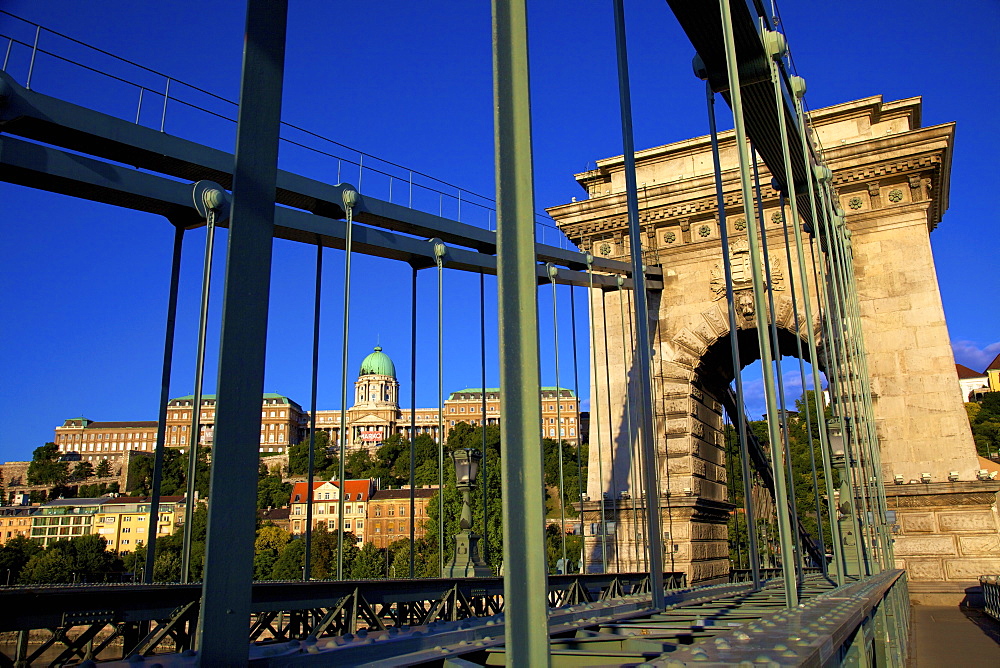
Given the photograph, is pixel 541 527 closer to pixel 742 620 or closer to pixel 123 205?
pixel 742 620

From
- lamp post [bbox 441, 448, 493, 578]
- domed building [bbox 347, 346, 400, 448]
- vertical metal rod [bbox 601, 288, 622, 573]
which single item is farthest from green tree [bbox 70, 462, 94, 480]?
lamp post [bbox 441, 448, 493, 578]

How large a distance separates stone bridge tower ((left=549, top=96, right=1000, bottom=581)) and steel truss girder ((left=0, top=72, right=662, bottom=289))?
5190mm

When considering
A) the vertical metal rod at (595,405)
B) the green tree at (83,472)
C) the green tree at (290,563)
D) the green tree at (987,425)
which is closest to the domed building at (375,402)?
the green tree at (83,472)

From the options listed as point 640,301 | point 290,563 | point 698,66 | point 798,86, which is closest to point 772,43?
point 698,66

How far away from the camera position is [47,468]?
91.5 metres

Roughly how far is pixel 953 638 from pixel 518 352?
384 inches

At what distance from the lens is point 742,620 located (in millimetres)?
2943

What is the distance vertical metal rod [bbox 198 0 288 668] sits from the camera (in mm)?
1465

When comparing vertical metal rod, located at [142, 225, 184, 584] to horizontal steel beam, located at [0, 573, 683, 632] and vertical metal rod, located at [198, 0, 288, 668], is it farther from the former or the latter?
vertical metal rod, located at [198, 0, 288, 668]

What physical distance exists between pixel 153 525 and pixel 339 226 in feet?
16.5

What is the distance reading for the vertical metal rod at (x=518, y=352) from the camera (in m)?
1.47

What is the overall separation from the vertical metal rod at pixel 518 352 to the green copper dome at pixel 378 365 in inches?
4337

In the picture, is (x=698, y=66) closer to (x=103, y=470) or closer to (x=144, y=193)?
(x=144, y=193)

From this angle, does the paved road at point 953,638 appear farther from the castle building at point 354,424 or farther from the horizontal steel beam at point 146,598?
the castle building at point 354,424
